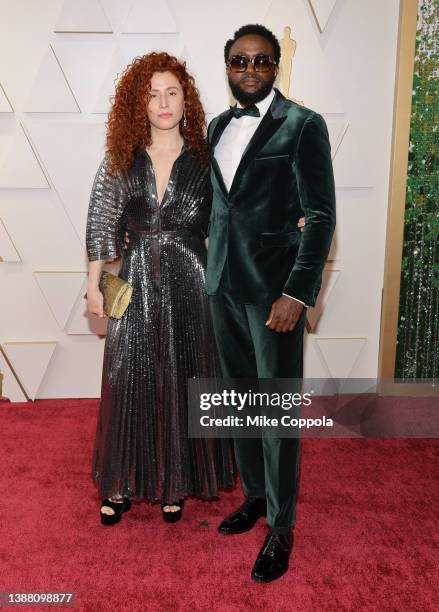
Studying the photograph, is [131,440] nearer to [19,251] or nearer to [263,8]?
[19,251]

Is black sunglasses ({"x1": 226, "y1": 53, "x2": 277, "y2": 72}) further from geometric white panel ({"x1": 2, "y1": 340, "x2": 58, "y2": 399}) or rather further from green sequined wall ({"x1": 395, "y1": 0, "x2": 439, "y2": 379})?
geometric white panel ({"x1": 2, "y1": 340, "x2": 58, "y2": 399})

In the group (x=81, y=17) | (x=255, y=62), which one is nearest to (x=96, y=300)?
(x=255, y=62)

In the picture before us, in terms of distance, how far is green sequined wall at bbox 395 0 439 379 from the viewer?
3449mm

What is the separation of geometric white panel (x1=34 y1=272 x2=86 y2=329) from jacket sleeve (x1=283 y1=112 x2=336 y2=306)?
2048mm

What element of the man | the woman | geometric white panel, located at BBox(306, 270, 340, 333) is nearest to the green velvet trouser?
the man

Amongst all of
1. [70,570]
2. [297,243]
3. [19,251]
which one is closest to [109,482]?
[70,570]

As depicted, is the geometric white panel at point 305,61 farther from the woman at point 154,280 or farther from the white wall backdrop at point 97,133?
the woman at point 154,280

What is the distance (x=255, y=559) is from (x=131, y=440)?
629mm

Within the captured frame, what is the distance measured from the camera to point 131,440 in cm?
238

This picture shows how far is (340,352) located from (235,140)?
6.79 feet

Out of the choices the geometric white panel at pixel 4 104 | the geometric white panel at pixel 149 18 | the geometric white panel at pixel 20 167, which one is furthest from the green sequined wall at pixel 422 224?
the geometric white panel at pixel 4 104

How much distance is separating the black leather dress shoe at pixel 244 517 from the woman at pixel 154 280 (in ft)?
0.39

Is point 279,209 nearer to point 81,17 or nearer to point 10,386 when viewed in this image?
point 81,17

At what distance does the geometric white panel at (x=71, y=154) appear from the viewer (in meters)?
3.52
